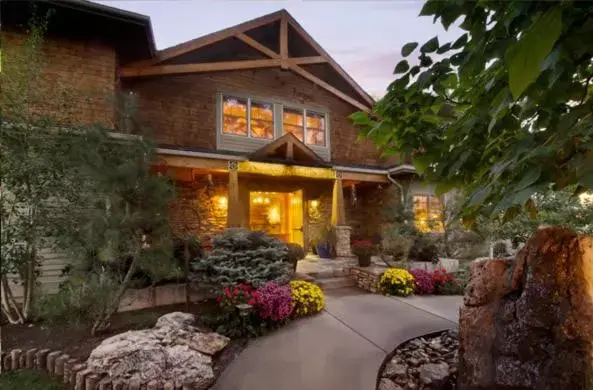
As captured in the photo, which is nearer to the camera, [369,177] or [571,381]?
[571,381]

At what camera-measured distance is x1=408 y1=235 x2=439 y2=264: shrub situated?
8250 millimetres

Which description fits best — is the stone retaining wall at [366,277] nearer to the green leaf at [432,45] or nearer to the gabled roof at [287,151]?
the gabled roof at [287,151]

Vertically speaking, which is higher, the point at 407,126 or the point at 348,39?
the point at 348,39

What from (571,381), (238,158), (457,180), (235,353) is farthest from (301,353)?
(238,158)

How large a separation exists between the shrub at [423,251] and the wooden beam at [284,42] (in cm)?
689

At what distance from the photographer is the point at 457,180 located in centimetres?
208

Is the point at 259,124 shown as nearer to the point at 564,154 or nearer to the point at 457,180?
the point at 457,180

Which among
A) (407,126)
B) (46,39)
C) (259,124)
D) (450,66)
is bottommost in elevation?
(407,126)

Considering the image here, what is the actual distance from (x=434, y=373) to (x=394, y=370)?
1.45ft

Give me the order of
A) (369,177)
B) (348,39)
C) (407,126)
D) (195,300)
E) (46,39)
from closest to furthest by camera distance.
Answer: (348,39) → (407,126) → (195,300) → (46,39) → (369,177)

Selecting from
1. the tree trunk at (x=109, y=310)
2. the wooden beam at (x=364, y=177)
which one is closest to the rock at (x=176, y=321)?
the tree trunk at (x=109, y=310)

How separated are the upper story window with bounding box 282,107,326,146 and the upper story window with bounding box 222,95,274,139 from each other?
1.84 feet

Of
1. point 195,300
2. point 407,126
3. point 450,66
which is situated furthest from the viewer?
point 195,300

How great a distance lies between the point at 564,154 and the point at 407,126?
3.47ft
